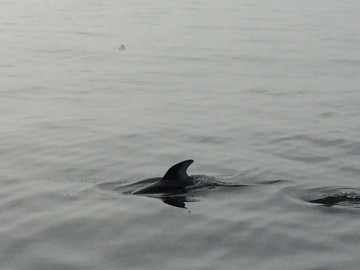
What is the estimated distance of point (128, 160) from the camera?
1450cm

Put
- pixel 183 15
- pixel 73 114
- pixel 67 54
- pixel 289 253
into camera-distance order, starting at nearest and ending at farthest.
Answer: pixel 289 253, pixel 73 114, pixel 67 54, pixel 183 15

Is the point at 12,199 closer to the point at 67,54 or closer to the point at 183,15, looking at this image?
the point at 67,54

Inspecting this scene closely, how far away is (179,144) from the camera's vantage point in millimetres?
Result: 15930

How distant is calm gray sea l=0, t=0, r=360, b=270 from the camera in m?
10.1

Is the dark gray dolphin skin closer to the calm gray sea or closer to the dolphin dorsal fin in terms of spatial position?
the dolphin dorsal fin

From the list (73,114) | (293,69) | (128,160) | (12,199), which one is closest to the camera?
(12,199)

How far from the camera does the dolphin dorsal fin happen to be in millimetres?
12086

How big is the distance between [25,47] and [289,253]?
70.5 feet

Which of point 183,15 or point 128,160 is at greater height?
point 183,15

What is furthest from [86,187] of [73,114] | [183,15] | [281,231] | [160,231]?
[183,15]

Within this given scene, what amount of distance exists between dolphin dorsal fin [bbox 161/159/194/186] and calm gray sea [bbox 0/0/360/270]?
0.38 m

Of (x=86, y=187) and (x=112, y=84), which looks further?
(x=112, y=84)

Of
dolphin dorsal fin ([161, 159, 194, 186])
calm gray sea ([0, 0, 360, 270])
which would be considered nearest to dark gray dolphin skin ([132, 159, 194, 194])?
dolphin dorsal fin ([161, 159, 194, 186])

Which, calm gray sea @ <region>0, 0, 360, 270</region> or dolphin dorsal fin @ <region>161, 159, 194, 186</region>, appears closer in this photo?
calm gray sea @ <region>0, 0, 360, 270</region>
